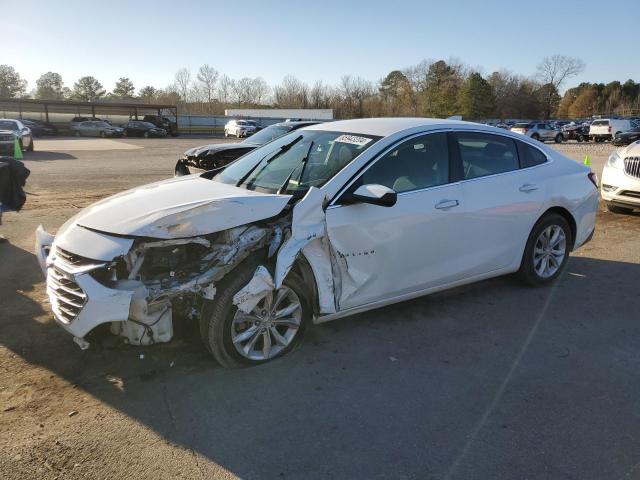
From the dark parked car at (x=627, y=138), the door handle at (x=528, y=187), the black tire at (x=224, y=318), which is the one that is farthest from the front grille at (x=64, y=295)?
the dark parked car at (x=627, y=138)

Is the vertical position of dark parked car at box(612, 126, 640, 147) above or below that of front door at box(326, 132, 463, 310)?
above

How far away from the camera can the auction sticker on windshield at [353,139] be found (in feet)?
14.0

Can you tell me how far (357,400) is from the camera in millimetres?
3256

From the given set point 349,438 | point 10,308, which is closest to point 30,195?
point 10,308

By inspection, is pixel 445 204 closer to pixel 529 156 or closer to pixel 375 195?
pixel 375 195

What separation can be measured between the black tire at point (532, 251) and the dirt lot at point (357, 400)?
13.6 inches

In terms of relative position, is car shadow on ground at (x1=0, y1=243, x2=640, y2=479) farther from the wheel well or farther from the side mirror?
the side mirror

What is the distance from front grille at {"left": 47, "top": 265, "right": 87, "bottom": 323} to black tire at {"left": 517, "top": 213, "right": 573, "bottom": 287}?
399 cm

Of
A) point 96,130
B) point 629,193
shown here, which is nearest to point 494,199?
point 629,193

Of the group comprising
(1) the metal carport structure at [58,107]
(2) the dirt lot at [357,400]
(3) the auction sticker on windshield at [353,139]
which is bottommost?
(2) the dirt lot at [357,400]

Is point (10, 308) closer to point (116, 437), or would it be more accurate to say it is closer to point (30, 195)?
point (116, 437)

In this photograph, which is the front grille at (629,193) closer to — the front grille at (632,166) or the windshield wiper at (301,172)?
the front grille at (632,166)

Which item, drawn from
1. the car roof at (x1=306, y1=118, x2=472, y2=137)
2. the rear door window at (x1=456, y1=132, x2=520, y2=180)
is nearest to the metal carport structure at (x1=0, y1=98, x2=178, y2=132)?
the car roof at (x1=306, y1=118, x2=472, y2=137)

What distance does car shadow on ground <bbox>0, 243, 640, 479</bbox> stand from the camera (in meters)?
2.73
